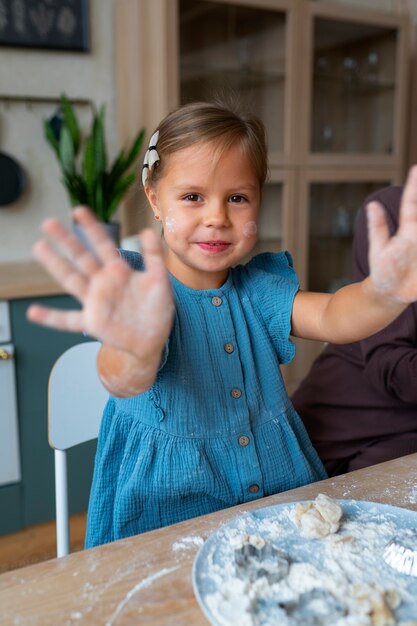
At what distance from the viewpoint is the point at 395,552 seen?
0.75m

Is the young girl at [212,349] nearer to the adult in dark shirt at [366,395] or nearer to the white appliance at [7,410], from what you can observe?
the adult in dark shirt at [366,395]

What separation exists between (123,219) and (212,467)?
176 cm

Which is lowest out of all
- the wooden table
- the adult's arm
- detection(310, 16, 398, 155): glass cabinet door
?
the wooden table

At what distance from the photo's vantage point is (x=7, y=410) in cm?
206

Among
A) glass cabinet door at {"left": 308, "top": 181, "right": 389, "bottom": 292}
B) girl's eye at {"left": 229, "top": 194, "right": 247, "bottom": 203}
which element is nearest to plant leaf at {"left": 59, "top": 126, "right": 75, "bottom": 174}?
glass cabinet door at {"left": 308, "top": 181, "right": 389, "bottom": 292}

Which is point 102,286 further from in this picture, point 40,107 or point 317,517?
point 40,107

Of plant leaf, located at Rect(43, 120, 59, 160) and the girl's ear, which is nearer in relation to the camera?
the girl's ear

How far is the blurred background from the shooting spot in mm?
2133

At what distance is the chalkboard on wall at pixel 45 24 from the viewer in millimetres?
2367

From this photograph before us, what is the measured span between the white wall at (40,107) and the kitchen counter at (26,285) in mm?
312

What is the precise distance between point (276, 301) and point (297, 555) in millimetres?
479

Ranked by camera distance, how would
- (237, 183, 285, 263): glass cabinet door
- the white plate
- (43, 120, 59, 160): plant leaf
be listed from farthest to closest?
(237, 183, 285, 263): glass cabinet door → (43, 120, 59, 160): plant leaf → the white plate

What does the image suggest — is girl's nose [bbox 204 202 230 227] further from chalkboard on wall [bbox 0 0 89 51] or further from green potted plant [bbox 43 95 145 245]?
chalkboard on wall [bbox 0 0 89 51]

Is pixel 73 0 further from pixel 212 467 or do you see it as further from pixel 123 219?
pixel 212 467
